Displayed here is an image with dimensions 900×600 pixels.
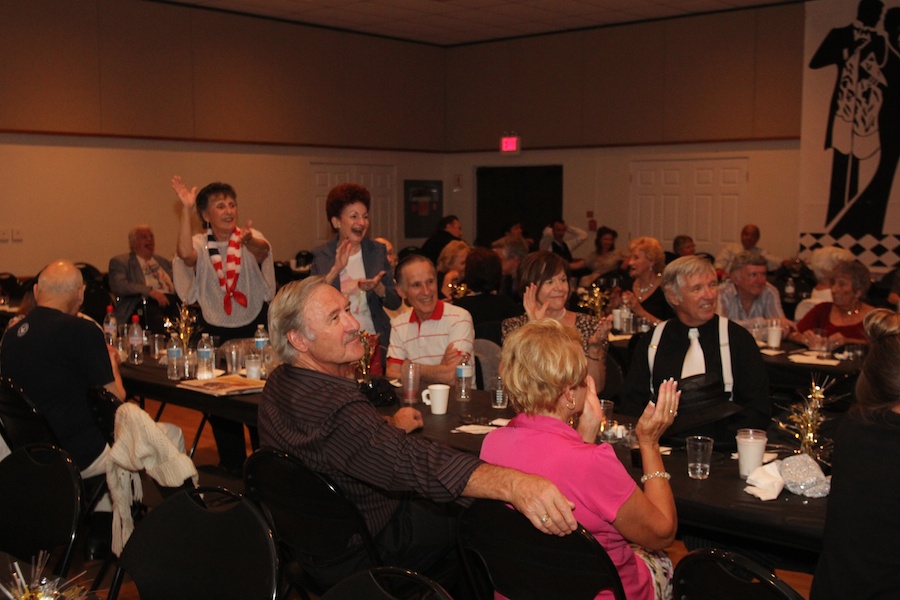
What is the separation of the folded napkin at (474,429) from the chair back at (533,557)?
112 cm

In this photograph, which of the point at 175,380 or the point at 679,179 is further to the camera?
the point at 679,179

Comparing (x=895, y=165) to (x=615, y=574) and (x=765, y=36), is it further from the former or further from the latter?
(x=615, y=574)

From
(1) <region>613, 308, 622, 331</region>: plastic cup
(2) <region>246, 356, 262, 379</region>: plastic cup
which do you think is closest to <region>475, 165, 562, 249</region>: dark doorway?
(1) <region>613, 308, 622, 331</region>: plastic cup

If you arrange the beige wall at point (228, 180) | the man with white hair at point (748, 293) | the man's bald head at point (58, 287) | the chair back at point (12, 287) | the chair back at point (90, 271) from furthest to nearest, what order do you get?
the beige wall at point (228, 180) → the chair back at point (90, 271) → the chair back at point (12, 287) → the man with white hair at point (748, 293) → the man's bald head at point (58, 287)

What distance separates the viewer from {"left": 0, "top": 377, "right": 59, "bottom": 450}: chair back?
12.4 feet

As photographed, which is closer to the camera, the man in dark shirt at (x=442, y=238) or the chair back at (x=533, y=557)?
the chair back at (x=533, y=557)

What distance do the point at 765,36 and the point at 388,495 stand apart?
9.90 meters

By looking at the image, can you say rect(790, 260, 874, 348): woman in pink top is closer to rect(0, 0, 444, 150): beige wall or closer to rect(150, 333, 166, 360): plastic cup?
rect(150, 333, 166, 360): plastic cup

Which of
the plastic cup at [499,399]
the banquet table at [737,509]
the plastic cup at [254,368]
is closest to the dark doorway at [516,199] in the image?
the plastic cup at [254,368]

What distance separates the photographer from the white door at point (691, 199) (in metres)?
11.8

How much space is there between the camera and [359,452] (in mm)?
2545

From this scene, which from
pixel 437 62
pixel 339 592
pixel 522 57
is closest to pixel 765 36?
pixel 522 57

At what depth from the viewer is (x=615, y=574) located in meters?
2.23

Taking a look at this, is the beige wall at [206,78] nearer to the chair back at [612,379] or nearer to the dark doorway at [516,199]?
the dark doorway at [516,199]
